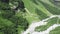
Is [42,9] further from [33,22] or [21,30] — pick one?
[21,30]

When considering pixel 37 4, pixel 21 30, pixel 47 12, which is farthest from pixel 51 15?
pixel 21 30

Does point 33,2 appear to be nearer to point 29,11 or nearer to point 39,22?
point 29,11

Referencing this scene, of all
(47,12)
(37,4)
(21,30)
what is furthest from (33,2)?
(21,30)

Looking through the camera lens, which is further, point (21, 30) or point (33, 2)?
point (33, 2)

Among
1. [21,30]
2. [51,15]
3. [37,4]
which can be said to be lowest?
[21,30]

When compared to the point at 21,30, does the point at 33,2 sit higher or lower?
higher

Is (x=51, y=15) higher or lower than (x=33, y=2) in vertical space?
lower
